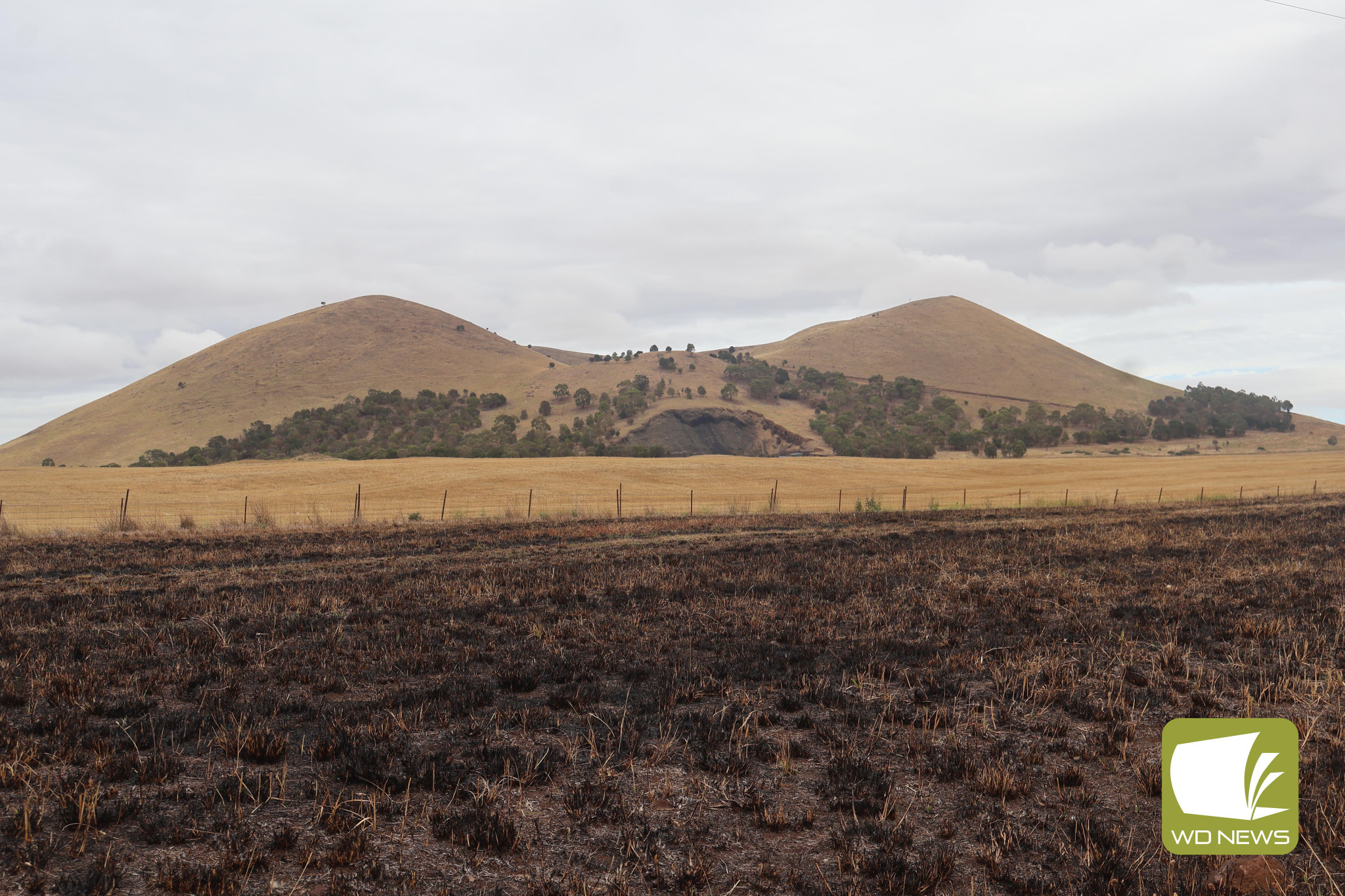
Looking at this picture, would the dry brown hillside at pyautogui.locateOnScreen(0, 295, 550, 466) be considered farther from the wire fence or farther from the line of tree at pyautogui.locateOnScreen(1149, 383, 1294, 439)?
the line of tree at pyautogui.locateOnScreen(1149, 383, 1294, 439)

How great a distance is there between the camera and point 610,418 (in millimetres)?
137375

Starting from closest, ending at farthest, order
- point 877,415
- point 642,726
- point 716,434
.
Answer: point 642,726 → point 716,434 → point 877,415

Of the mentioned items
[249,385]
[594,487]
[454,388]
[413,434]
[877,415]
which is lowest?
[594,487]

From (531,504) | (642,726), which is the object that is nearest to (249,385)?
(531,504)

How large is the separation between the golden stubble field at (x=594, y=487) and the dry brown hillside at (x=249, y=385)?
8364 cm

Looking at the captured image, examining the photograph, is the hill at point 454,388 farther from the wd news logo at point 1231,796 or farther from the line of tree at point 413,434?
the wd news logo at point 1231,796

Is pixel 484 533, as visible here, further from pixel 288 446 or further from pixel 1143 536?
pixel 288 446

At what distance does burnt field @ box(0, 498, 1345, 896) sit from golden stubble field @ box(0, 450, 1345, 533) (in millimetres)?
21096

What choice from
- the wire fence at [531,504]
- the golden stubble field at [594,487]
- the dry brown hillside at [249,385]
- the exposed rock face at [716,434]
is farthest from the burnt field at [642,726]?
the dry brown hillside at [249,385]

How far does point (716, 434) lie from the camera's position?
136m

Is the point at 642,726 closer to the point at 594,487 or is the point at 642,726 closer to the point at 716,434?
the point at 594,487

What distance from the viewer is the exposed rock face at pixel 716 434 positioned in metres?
129

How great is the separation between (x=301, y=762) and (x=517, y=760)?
1.80 meters

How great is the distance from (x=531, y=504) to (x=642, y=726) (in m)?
30.7
